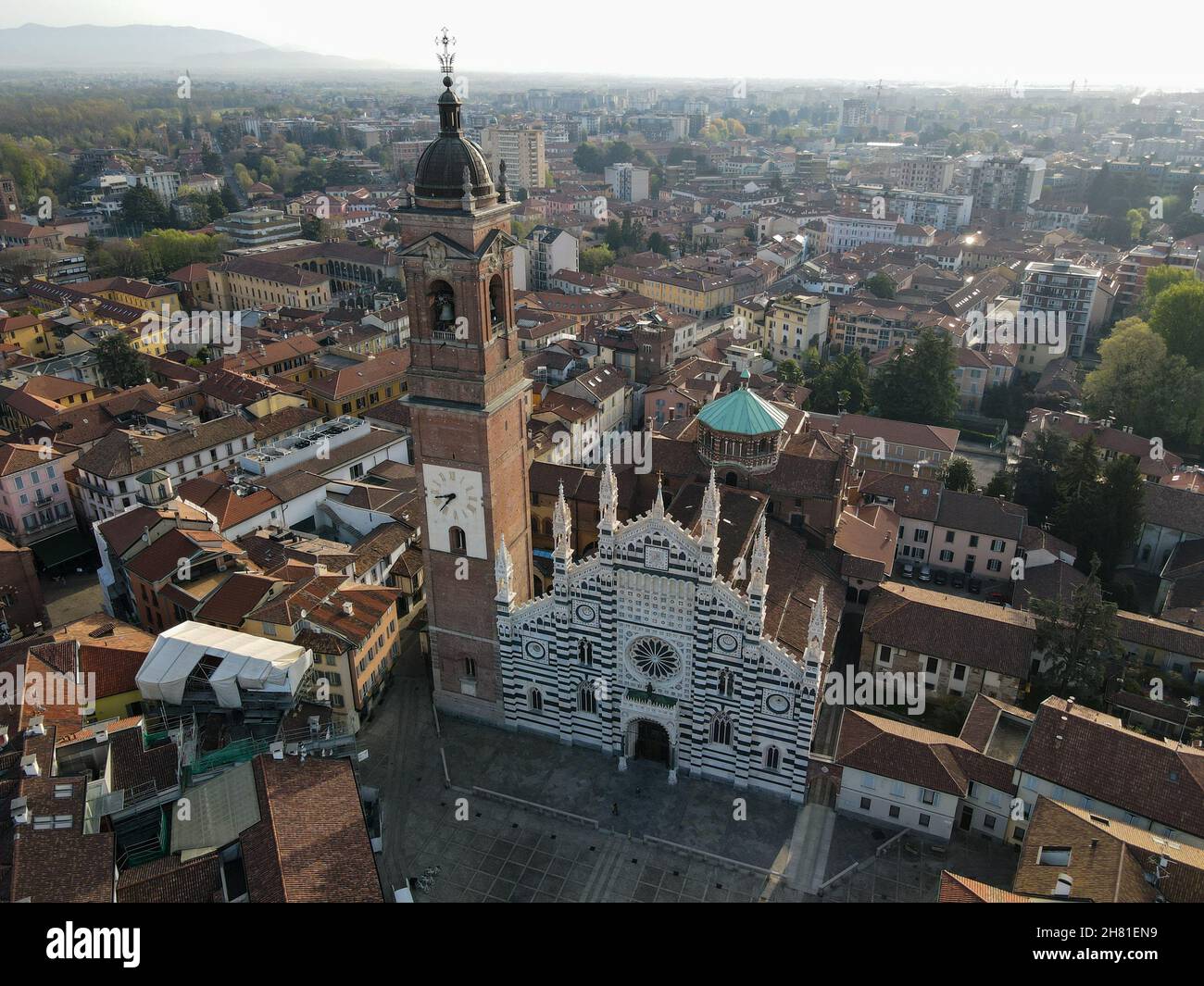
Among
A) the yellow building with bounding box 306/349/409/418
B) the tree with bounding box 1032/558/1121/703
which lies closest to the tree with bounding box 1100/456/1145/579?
the tree with bounding box 1032/558/1121/703

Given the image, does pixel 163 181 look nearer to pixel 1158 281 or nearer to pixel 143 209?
pixel 143 209

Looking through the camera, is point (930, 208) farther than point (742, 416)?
Yes

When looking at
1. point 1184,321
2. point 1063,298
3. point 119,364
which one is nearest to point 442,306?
point 119,364

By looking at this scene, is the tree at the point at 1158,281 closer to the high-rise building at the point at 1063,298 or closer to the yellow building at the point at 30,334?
the high-rise building at the point at 1063,298

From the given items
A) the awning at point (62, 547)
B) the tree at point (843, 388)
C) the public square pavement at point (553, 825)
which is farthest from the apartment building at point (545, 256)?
the public square pavement at point (553, 825)

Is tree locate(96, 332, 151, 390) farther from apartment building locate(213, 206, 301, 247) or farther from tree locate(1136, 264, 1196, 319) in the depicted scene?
tree locate(1136, 264, 1196, 319)
